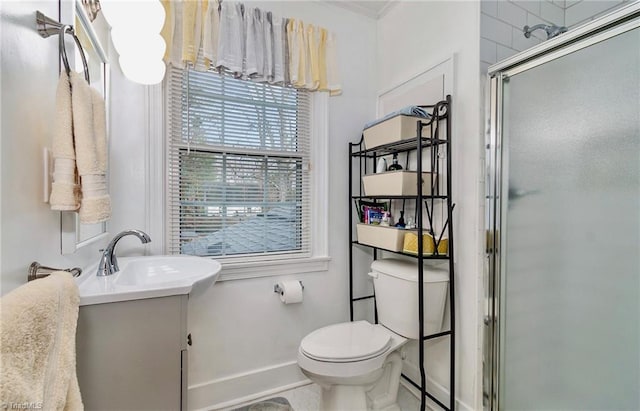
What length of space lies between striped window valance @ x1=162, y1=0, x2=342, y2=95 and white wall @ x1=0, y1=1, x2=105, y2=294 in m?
0.79

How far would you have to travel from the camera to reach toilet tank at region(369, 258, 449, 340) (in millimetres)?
1530

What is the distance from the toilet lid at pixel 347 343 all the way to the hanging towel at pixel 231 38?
1.52 m

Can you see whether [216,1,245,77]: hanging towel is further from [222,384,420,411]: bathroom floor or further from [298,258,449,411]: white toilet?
Answer: [222,384,420,411]: bathroom floor

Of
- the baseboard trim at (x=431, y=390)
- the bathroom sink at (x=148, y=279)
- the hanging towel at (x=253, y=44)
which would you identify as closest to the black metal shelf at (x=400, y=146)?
the hanging towel at (x=253, y=44)

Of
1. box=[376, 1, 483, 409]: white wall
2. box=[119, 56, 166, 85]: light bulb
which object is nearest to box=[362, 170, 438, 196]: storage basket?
box=[376, 1, 483, 409]: white wall

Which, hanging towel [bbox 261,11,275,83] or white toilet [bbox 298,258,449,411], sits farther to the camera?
hanging towel [bbox 261,11,275,83]

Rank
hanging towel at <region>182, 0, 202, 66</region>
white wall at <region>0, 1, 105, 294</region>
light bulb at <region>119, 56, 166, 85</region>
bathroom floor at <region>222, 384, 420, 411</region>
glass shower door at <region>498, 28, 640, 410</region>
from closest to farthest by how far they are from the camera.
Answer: white wall at <region>0, 1, 105, 294</region> → glass shower door at <region>498, 28, 640, 410</region> → light bulb at <region>119, 56, 166, 85</region> → hanging towel at <region>182, 0, 202, 66</region> → bathroom floor at <region>222, 384, 420, 411</region>

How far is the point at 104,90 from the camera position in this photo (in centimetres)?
134

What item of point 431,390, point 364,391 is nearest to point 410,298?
point 364,391

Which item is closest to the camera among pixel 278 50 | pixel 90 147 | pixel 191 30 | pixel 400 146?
pixel 90 147

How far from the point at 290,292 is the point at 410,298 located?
0.68m

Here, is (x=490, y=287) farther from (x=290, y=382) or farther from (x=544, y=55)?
(x=290, y=382)

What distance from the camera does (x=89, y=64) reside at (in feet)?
3.89

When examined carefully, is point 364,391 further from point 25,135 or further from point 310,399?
point 25,135
